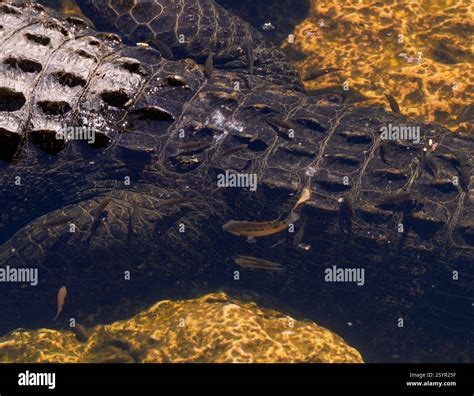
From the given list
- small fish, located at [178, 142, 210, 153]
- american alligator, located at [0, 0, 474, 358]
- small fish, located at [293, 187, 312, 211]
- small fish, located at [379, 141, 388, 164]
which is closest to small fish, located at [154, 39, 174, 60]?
american alligator, located at [0, 0, 474, 358]

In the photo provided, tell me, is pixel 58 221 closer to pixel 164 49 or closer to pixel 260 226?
pixel 260 226

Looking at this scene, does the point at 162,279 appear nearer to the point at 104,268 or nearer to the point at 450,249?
the point at 104,268

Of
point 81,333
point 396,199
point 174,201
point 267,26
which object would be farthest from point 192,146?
point 267,26

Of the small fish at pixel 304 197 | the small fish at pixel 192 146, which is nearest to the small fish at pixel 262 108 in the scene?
the small fish at pixel 192 146

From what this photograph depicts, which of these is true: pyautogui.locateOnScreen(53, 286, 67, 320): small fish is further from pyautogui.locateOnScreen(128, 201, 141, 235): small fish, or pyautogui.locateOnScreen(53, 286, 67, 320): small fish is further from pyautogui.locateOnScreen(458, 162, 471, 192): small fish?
pyautogui.locateOnScreen(458, 162, 471, 192): small fish

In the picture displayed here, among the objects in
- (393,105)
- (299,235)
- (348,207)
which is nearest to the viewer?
(348,207)

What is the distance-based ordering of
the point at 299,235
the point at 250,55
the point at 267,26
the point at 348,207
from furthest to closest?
the point at 267,26, the point at 250,55, the point at 299,235, the point at 348,207

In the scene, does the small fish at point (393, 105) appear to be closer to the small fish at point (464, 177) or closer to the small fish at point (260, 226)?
the small fish at point (464, 177)
